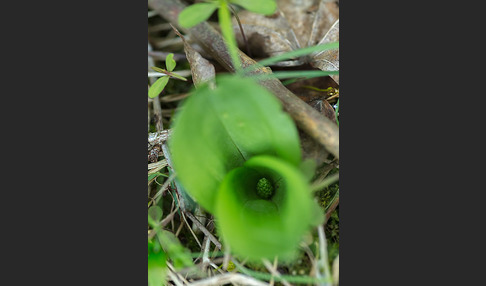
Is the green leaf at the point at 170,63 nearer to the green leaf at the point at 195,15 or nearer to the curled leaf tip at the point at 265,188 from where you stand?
the green leaf at the point at 195,15

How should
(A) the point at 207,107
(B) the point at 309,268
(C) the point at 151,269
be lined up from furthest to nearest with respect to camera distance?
(C) the point at 151,269, (B) the point at 309,268, (A) the point at 207,107

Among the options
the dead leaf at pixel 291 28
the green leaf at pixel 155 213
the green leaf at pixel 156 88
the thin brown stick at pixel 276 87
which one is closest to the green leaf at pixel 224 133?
the thin brown stick at pixel 276 87

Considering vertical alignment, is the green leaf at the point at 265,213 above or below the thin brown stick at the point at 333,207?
above

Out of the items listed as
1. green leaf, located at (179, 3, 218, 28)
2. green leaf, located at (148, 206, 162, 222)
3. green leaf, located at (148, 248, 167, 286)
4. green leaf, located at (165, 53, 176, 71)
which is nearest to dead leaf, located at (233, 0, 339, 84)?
green leaf, located at (165, 53, 176, 71)

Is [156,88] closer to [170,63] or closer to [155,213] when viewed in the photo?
[170,63]

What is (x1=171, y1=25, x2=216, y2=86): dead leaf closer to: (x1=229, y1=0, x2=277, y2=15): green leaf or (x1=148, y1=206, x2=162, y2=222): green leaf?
(x1=229, y1=0, x2=277, y2=15): green leaf

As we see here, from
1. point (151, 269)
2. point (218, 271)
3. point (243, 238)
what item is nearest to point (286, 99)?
point (243, 238)

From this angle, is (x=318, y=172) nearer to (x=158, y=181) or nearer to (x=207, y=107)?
(x=207, y=107)
